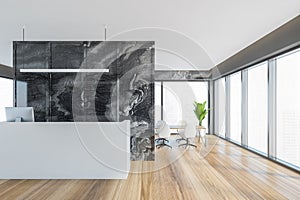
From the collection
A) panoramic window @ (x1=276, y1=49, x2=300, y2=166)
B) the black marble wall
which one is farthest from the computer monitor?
panoramic window @ (x1=276, y1=49, x2=300, y2=166)

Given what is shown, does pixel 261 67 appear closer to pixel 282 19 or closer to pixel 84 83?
pixel 282 19

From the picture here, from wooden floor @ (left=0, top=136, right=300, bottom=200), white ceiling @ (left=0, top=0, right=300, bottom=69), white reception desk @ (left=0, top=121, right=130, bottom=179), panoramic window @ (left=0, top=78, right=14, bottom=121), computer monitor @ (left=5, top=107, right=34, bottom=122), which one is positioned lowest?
wooden floor @ (left=0, top=136, right=300, bottom=200)

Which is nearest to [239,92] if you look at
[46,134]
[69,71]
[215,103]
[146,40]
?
[215,103]

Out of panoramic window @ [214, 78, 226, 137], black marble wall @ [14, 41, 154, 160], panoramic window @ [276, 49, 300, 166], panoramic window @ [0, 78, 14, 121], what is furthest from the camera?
panoramic window @ [214, 78, 226, 137]

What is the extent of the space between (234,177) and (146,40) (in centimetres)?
331

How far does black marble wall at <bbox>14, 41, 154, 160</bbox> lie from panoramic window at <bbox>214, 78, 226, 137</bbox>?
4699 millimetres

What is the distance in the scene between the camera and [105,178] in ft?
14.4

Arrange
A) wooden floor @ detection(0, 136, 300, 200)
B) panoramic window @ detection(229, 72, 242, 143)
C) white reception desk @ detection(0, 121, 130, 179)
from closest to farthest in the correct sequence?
wooden floor @ detection(0, 136, 300, 200) → white reception desk @ detection(0, 121, 130, 179) → panoramic window @ detection(229, 72, 242, 143)

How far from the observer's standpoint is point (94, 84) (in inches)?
224

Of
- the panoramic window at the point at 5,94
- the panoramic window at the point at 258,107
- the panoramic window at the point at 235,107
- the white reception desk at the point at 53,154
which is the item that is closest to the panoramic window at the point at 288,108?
the panoramic window at the point at 258,107

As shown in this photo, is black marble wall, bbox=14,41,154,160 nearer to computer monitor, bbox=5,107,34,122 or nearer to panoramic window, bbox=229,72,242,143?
computer monitor, bbox=5,107,34,122

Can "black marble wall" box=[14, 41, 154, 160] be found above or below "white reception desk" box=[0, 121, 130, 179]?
above

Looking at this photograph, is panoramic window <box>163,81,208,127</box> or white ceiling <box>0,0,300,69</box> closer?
white ceiling <box>0,0,300,69</box>

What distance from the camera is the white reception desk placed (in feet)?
14.3
